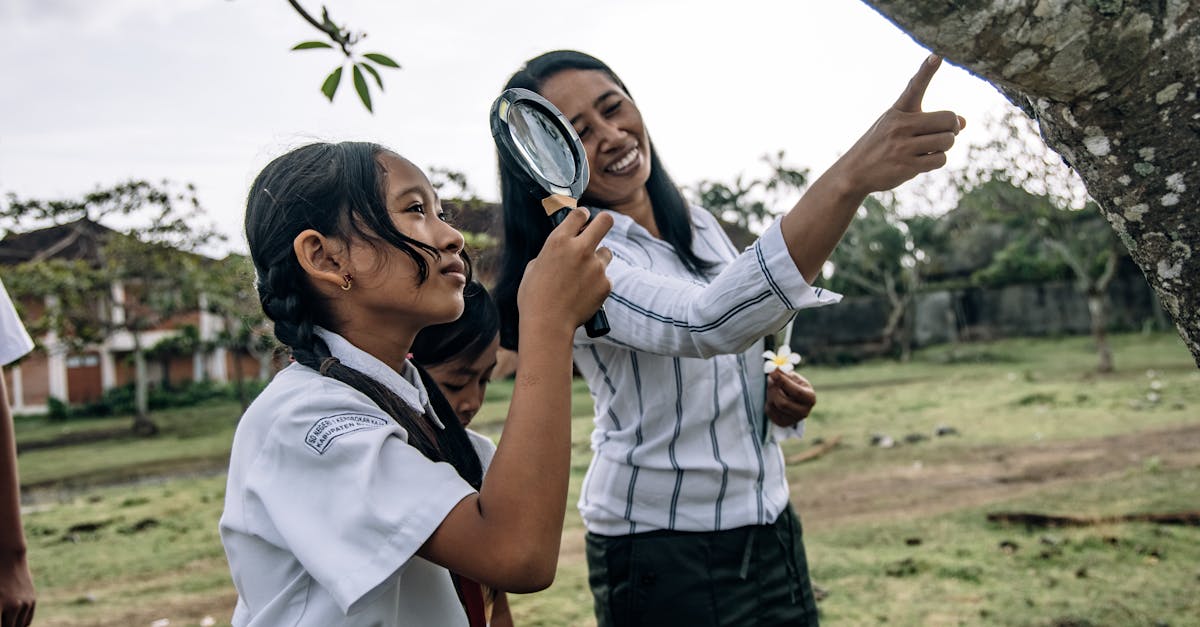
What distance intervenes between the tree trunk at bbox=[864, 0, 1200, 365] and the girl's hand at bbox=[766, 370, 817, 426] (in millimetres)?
725

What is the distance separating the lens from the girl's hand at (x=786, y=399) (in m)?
1.94

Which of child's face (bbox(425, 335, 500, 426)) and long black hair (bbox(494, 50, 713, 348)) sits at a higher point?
long black hair (bbox(494, 50, 713, 348))

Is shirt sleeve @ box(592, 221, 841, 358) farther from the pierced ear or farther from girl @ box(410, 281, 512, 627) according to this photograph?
girl @ box(410, 281, 512, 627)

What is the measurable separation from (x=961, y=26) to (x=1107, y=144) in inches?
12.0

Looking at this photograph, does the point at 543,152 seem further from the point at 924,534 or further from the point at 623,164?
the point at 924,534

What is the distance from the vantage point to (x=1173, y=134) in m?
1.23

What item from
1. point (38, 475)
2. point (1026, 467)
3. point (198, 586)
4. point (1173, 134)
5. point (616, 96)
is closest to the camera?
point (1173, 134)

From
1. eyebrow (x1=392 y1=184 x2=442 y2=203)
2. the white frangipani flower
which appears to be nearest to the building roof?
the white frangipani flower

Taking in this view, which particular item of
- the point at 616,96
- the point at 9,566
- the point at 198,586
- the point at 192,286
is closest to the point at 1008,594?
the point at 616,96

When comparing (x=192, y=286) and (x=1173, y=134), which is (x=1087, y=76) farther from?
(x=192, y=286)

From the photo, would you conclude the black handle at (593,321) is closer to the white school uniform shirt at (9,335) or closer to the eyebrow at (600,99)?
the eyebrow at (600,99)

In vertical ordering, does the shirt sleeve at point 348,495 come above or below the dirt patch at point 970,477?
above

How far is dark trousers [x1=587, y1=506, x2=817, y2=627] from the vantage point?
1.84 metres

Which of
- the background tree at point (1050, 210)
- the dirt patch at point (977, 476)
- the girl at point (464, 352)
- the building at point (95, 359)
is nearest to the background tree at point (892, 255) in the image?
the background tree at point (1050, 210)
